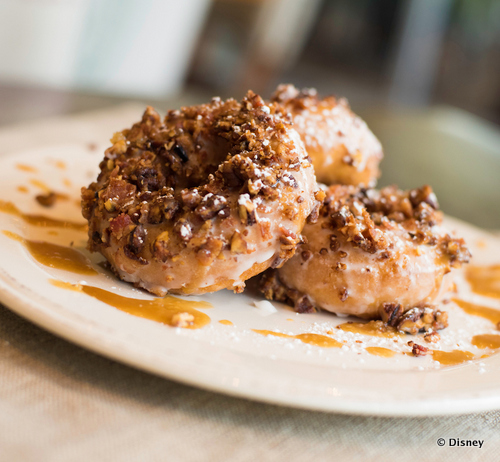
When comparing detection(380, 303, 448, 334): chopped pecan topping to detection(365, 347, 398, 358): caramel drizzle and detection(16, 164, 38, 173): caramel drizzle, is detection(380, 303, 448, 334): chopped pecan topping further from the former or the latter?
detection(16, 164, 38, 173): caramel drizzle

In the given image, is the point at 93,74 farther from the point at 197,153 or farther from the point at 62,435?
the point at 62,435

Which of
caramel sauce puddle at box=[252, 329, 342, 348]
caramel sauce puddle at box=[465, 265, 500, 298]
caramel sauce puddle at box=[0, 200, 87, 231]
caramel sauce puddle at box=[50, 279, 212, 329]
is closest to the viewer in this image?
caramel sauce puddle at box=[50, 279, 212, 329]

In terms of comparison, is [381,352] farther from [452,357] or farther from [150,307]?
[150,307]

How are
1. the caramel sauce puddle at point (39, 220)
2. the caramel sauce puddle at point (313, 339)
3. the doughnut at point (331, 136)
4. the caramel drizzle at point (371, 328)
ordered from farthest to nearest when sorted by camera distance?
the doughnut at point (331, 136), the caramel sauce puddle at point (39, 220), the caramel drizzle at point (371, 328), the caramel sauce puddle at point (313, 339)

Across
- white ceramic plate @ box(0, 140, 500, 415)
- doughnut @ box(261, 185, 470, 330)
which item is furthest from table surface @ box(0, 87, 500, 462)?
doughnut @ box(261, 185, 470, 330)

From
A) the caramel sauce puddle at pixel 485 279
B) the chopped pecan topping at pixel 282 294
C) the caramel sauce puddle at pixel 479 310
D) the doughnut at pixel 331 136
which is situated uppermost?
the doughnut at pixel 331 136

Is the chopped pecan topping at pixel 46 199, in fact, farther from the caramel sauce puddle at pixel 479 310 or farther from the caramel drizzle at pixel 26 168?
the caramel sauce puddle at pixel 479 310

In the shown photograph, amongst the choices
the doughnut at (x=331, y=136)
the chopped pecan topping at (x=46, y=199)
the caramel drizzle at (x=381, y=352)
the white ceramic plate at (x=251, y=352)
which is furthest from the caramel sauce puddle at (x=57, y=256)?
the doughnut at (x=331, y=136)

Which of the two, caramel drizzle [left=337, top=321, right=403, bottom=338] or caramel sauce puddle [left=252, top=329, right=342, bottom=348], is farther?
caramel drizzle [left=337, top=321, right=403, bottom=338]
